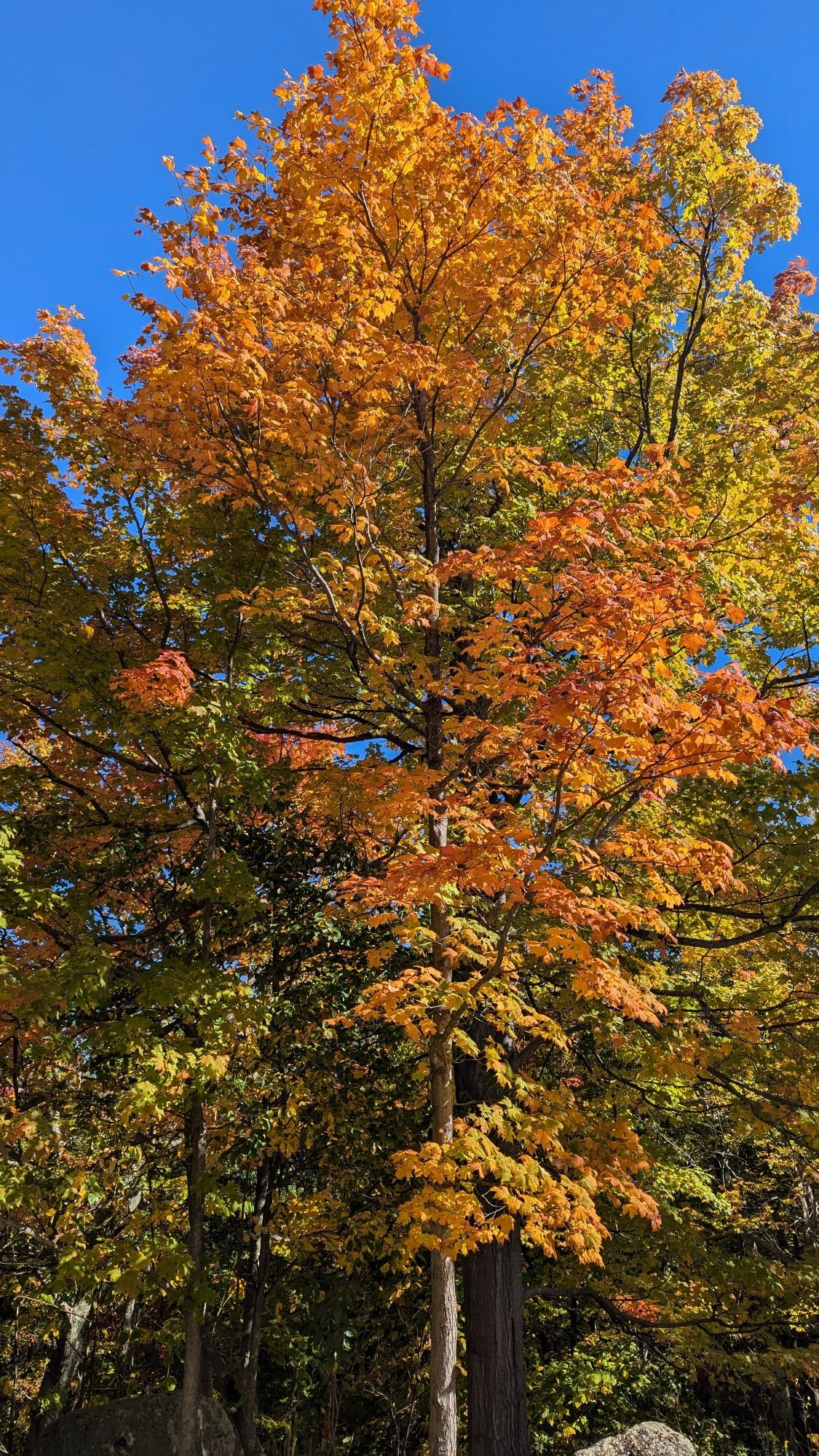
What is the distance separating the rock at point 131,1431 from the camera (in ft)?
24.3

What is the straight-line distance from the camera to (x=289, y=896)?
747cm

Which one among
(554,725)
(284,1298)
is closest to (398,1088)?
(284,1298)

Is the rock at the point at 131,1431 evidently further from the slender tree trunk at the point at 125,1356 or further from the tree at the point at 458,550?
the tree at the point at 458,550

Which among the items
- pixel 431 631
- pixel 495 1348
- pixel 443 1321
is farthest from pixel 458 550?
pixel 495 1348

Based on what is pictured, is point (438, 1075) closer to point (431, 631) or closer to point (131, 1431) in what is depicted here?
point (431, 631)

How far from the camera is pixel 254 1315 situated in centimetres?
853

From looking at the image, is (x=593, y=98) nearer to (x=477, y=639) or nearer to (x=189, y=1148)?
(x=477, y=639)

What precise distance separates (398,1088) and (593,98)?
380 inches

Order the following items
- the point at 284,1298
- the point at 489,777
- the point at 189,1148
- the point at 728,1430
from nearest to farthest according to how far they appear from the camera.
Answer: the point at 489,777 → the point at 189,1148 → the point at 284,1298 → the point at 728,1430

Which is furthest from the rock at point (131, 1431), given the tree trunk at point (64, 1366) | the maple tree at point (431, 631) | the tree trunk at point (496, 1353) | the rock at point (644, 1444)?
the rock at point (644, 1444)

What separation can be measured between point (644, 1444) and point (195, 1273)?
505 cm

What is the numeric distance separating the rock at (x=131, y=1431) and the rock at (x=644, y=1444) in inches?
131

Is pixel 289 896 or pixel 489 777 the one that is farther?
pixel 289 896

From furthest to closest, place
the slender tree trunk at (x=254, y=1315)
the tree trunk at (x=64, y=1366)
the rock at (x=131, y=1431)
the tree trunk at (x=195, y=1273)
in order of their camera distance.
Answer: the tree trunk at (x=64, y=1366)
the slender tree trunk at (x=254, y=1315)
the rock at (x=131, y=1431)
the tree trunk at (x=195, y=1273)
